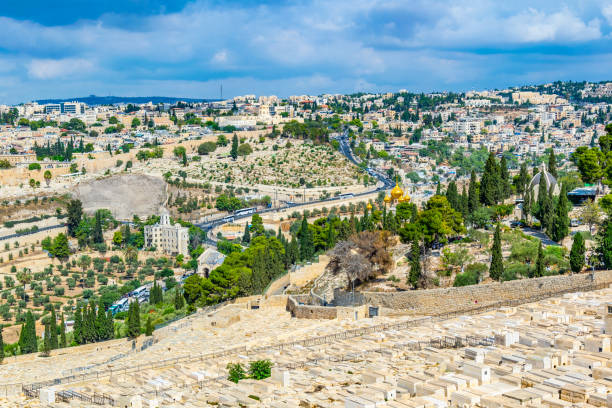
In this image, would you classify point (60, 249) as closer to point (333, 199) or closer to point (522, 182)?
point (333, 199)

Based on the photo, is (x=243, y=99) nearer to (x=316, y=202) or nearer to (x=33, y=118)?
(x=33, y=118)

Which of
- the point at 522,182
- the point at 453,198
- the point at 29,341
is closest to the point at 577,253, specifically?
the point at 453,198

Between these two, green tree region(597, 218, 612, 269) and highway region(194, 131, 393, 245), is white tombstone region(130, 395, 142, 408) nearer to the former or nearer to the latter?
green tree region(597, 218, 612, 269)

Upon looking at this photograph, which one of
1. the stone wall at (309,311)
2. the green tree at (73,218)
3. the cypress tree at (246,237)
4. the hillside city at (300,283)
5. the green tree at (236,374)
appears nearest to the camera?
the hillside city at (300,283)

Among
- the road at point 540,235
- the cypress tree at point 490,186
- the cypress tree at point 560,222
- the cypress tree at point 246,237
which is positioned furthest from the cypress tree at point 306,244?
the cypress tree at point 246,237

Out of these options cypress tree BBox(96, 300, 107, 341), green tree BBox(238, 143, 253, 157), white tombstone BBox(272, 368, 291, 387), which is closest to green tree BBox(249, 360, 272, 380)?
white tombstone BBox(272, 368, 291, 387)

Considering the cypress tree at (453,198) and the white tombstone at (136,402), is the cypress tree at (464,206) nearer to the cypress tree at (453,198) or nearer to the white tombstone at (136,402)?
the cypress tree at (453,198)
